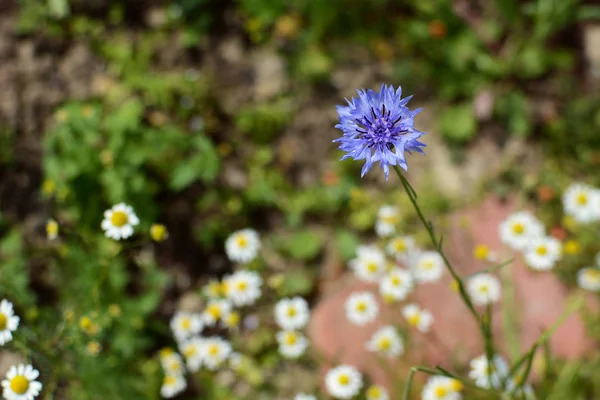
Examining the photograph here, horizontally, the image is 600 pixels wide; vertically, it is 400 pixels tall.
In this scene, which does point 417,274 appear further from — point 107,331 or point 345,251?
point 107,331

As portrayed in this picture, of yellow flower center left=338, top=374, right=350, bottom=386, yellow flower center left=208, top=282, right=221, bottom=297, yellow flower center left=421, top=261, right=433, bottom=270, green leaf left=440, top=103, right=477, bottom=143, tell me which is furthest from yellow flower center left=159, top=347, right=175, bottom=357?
green leaf left=440, top=103, right=477, bottom=143

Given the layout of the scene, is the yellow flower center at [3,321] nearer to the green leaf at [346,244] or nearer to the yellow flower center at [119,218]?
the yellow flower center at [119,218]

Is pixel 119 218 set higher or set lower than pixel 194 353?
higher

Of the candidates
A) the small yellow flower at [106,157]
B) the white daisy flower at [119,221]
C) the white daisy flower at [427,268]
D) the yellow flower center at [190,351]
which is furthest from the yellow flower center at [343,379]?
the small yellow flower at [106,157]

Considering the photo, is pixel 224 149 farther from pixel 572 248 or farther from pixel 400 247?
pixel 572 248

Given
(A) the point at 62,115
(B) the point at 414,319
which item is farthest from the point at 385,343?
(A) the point at 62,115

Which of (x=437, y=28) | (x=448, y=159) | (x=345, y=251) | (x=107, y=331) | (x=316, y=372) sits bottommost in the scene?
(x=316, y=372)

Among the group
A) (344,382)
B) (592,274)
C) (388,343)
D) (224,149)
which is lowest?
(344,382)

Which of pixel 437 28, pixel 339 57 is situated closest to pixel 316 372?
pixel 339 57
